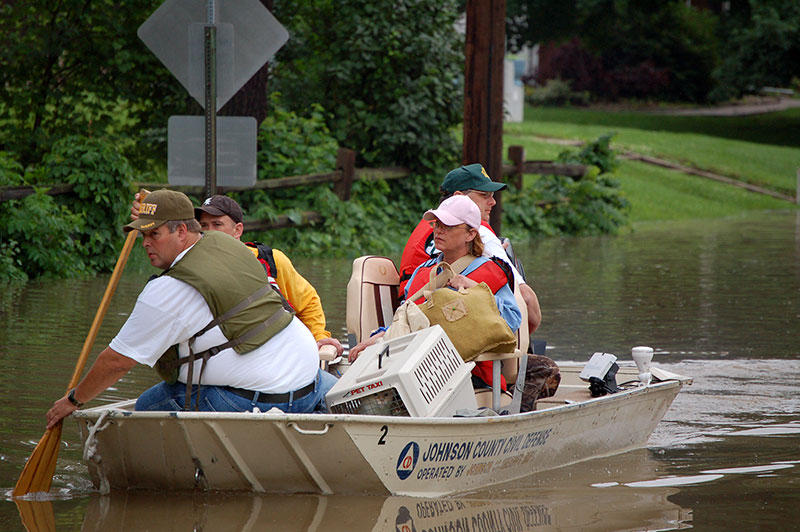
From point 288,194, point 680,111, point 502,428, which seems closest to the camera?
point 502,428

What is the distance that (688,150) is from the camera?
41250 millimetres

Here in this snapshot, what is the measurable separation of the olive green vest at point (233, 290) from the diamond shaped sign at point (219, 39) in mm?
2842

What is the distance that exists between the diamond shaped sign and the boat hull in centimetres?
284

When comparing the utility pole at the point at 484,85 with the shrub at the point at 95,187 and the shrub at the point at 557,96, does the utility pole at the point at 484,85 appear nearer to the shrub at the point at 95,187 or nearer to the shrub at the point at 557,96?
the shrub at the point at 95,187

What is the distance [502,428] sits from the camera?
655 centimetres

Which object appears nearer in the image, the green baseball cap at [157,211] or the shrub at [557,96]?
the green baseball cap at [157,211]

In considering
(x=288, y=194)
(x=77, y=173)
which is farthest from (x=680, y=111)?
(x=77, y=173)

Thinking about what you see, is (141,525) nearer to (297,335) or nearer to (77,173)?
(297,335)

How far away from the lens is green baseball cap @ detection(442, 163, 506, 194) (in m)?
8.02

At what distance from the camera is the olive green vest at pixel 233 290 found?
591 centimetres

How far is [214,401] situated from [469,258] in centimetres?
168

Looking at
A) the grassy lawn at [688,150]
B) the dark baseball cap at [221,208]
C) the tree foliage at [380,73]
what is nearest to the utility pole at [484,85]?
the tree foliage at [380,73]

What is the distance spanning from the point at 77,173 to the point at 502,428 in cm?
1038

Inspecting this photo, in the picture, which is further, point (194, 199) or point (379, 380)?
point (194, 199)
